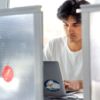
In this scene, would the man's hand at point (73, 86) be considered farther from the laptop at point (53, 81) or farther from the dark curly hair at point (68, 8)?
the dark curly hair at point (68, 8)

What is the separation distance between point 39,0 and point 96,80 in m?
1.79

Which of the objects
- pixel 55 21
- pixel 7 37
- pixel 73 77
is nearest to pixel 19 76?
pixel 7 37

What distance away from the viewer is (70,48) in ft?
6.81

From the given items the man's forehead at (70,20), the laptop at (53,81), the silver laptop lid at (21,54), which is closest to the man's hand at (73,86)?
the laptop at (53,81)

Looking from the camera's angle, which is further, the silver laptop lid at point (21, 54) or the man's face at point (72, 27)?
the man's face at point (72, 27)

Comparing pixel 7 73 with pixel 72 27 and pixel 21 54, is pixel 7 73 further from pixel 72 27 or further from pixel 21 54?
pixel 72 27

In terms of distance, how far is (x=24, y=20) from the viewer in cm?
98

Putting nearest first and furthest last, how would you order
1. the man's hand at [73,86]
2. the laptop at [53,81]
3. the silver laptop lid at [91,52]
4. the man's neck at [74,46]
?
the silver laptop lid at [91,52]
the laptop at [53,81]
the man's hand at [73,86]
the man's neck at [74,46]

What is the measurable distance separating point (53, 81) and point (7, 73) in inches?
12.9

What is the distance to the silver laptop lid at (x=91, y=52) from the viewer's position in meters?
0.86

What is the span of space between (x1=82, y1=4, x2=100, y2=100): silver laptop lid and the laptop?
15.7 inches

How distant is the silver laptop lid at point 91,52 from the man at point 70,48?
832mm

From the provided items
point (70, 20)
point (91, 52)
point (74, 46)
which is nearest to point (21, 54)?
point (91, 52)

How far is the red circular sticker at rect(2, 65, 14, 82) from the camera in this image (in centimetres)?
101
